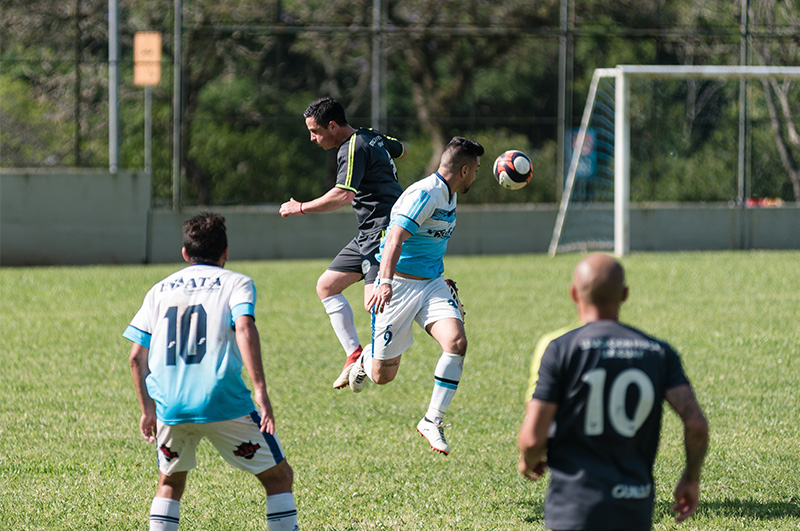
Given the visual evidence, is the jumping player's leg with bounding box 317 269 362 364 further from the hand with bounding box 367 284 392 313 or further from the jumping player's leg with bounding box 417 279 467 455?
the hand with bounding box 367 284 392 313

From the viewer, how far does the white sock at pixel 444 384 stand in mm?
6688

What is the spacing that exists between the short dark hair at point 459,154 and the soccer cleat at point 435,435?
5.49 feet

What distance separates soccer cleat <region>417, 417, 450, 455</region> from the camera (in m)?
6.44

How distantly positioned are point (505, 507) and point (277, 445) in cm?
203

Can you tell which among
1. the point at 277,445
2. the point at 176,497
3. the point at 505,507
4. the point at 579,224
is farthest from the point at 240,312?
the point at 579,224

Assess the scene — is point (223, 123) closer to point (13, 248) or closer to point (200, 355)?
point (13, 248)

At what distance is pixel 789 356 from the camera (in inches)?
438

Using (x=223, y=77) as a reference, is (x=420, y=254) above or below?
below

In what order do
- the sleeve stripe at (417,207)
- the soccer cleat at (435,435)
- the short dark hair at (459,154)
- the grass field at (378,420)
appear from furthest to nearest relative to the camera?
the short dark hair at (459,154) < the sleeve stripe at (417,207) < the soccer cleat at (435,435) < the grass field at (378,420)

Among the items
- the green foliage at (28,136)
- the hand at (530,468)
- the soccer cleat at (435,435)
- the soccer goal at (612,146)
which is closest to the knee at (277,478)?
the hand at (530,468)

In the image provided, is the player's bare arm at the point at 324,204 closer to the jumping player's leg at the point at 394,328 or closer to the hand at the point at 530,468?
the jumping player's leg at the point at 394,328

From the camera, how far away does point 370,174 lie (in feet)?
24.9

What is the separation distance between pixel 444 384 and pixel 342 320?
164 cm

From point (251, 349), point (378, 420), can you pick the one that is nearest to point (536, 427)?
point (251, 349)
